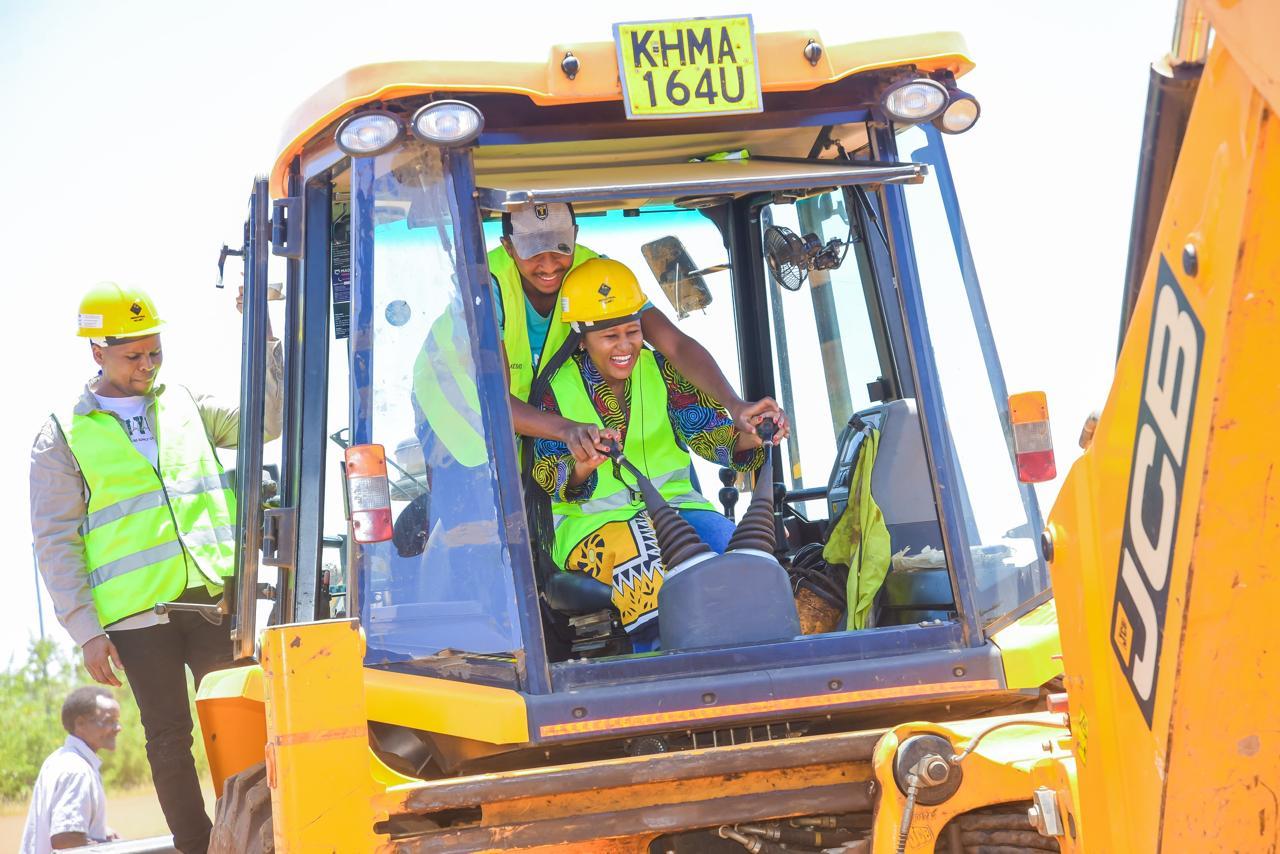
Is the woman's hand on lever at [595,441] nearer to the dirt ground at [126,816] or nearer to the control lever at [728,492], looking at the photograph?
the control lever at [728,492]

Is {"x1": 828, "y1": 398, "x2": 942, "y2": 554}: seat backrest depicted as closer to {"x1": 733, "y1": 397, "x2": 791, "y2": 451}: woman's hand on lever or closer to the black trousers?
{"x1": 733, "y1": 397, "x2": 791, "y2": 451}: woman's hand on lever

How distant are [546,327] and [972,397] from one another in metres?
1.31

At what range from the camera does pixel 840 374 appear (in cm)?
500

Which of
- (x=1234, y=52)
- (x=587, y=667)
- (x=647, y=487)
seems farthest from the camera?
(x=647, y=487)

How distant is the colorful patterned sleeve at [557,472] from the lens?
434 cm

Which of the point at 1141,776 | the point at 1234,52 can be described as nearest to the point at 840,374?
the point at 1141,776

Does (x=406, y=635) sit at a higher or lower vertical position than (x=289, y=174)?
lower

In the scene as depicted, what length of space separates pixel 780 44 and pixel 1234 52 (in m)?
2.27

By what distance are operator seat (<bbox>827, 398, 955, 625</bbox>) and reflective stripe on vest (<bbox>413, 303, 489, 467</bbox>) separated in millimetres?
1272

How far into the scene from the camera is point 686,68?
12.8 feet

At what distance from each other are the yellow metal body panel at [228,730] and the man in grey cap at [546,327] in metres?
1.22

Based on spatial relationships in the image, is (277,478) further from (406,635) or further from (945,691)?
(945,691)

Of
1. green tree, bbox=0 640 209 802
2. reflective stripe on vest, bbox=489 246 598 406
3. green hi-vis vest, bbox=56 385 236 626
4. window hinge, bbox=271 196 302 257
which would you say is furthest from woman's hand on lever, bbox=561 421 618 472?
green tree, bbox=0 640 209 802

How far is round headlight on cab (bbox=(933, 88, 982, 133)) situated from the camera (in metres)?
4.06
